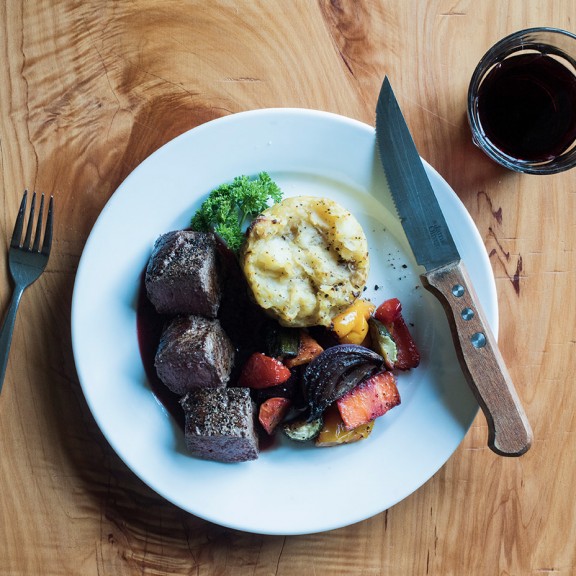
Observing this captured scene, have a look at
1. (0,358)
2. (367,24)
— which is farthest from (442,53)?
(0,358)

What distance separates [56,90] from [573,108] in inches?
105

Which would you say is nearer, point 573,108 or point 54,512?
point 573,108

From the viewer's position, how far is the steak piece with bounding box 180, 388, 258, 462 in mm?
2820

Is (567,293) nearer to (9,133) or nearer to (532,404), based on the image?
(532,404)

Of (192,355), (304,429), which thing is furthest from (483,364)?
(192,355)

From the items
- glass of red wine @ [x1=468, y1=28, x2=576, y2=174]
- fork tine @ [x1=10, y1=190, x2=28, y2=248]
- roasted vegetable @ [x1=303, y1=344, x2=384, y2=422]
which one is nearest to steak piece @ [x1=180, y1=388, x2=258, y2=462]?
roasted vegetable @ [x1=303, y1=344, x2=384, y2=422]

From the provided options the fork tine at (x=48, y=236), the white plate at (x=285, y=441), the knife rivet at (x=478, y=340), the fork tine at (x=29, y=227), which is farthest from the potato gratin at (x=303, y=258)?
the fork tine at (x=29, y=227)

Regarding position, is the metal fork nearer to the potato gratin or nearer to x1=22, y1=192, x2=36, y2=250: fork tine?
x1=22, y1=192, x2=36, y2=250: fork tine

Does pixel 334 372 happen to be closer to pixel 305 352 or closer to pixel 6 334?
pixel 305 352

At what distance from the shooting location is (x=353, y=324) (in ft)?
9.91

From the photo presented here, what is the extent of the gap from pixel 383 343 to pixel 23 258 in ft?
6.31

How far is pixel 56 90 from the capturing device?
3.21 meters

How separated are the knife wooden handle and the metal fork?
79.4 inches

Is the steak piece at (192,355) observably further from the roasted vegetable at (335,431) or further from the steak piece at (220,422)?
the roasted vegetable at (335,431)
